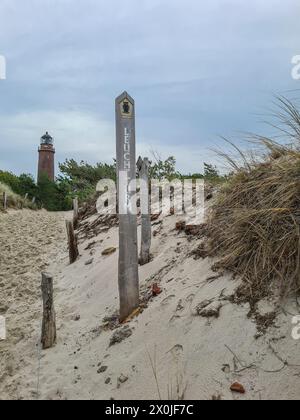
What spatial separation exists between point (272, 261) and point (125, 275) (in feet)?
Result: 5.42

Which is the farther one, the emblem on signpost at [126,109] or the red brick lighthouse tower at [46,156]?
the red brick lighthouse tower at [46,156]

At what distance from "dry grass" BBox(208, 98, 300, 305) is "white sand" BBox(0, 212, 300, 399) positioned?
20 cm

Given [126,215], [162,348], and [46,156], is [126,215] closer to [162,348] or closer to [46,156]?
[162,348]

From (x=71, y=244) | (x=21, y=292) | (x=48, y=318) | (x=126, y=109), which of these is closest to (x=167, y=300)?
(x=48, y=318)

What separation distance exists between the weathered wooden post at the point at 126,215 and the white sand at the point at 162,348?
26 cm

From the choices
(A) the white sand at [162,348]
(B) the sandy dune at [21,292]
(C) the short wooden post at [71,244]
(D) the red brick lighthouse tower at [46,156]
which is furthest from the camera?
(D) the red brick lighthouse tower at [46,156]

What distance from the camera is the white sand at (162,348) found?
9.52ft

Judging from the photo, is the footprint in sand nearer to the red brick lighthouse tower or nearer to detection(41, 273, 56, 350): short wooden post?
detection(41, 273, 56, 350): short wooden post

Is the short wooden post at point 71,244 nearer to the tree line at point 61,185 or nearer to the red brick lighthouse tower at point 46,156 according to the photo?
the tree line at point 61,185

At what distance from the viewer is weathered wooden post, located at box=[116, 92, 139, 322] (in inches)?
173

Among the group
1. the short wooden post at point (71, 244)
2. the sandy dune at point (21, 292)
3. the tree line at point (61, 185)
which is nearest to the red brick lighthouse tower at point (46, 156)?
the tree line at point (61, 185)

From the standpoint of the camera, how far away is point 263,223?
3777mm

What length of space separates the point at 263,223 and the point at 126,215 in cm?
149

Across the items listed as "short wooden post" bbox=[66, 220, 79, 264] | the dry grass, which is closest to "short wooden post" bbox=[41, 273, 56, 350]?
the dry grass
